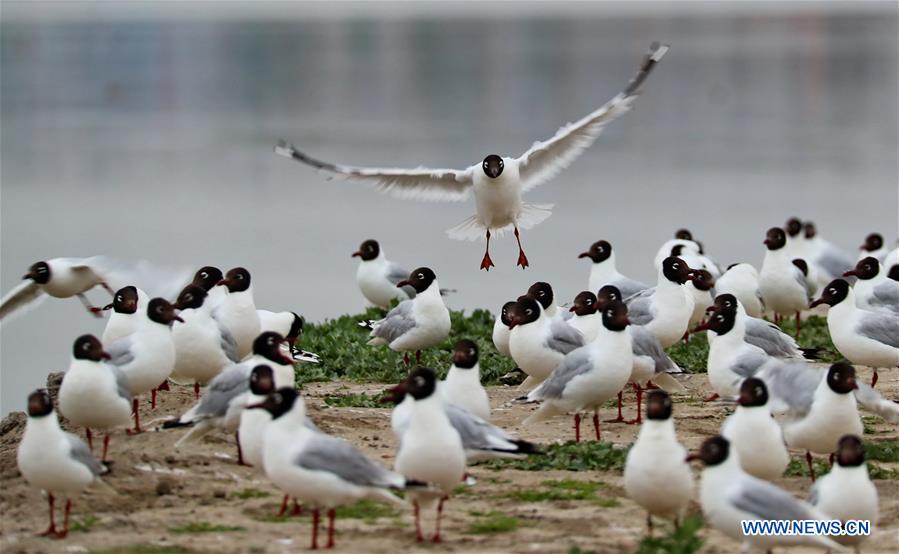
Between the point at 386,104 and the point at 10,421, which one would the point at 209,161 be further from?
the point at 10,421

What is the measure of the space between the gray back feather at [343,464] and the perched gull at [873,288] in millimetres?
6756

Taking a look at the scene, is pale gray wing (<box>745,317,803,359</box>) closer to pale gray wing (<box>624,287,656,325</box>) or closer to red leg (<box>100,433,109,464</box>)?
pale gray wing (<box>624,287,656,325</box>)

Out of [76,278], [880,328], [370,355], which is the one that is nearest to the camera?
[880,328]

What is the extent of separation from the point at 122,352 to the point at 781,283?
754 cm

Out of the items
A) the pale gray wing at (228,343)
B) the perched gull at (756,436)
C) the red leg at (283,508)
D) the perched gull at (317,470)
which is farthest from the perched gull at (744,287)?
the perched gull at (317,470)

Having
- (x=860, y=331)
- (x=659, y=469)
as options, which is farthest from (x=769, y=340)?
(x=659, y=469)

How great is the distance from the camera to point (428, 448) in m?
7.77

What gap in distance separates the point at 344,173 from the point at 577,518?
6342 millimetres

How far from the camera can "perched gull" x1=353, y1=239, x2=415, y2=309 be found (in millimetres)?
15422

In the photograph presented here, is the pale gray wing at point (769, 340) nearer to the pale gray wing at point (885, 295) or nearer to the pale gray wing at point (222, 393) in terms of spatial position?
the pale gray wing at point (885, 295)

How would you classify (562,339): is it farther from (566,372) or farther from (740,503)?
(740,503)

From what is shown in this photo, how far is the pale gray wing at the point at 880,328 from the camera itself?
11.4 metres

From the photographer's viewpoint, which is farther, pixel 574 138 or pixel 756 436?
pixel 574 138

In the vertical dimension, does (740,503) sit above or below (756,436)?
below
